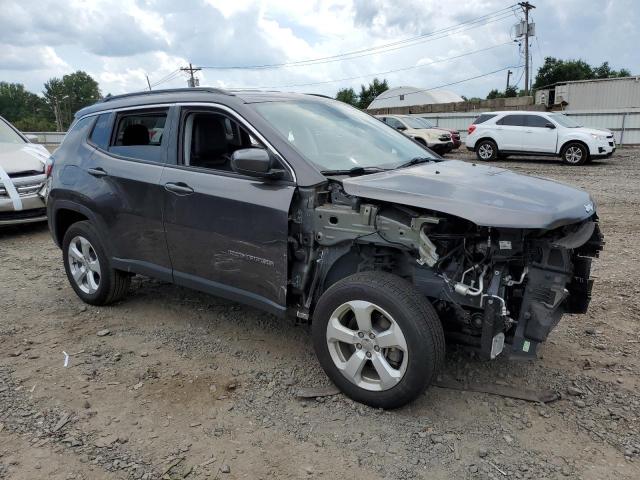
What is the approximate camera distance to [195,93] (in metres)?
4.01

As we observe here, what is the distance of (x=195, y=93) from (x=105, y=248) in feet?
5.23

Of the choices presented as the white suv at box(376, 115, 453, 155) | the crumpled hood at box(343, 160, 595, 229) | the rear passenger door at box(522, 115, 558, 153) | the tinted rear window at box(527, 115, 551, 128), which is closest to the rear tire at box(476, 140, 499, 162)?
the rear passenger door at box(522, 115, 558, 153)

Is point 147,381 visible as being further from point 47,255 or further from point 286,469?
point 47,255

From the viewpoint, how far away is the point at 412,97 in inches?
2073

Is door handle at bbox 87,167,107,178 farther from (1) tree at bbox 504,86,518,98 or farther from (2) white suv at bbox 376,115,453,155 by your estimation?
(1) tree at bbox 504,86,518,98

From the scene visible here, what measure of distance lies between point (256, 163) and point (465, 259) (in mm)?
1406

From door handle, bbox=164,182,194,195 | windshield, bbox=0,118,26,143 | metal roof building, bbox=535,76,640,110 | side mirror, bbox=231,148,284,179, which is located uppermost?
metal roof building, bbox=535,76,640,110

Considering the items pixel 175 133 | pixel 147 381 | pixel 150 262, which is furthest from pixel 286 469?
pixel 175 133

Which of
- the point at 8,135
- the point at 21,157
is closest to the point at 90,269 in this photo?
the point at 21,157

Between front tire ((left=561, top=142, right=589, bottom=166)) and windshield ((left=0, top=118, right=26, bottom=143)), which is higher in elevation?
windshield ((left=0, top=118, right=26, bottom=143))

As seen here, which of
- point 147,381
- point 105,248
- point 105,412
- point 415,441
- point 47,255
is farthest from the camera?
point 47,255

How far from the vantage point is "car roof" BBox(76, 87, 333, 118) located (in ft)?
12.7

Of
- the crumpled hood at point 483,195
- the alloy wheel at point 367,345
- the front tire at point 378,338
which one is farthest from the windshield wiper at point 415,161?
the alloy wheel at point 367,345

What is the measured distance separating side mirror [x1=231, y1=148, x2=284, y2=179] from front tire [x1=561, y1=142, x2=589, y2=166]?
15385mm
